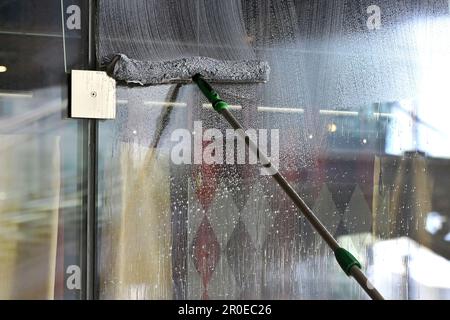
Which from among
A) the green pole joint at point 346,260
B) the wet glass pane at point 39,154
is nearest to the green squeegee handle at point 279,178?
the green pole joint at point 346,260

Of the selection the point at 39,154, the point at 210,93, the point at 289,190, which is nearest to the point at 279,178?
the point at 289,190

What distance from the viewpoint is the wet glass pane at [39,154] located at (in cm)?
126

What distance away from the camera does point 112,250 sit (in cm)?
133

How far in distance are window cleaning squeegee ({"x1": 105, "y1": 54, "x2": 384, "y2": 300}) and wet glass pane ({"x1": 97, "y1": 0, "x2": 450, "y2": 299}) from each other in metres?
0.02

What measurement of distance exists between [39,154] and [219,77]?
383mm

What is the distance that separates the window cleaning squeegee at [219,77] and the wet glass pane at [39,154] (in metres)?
0.09

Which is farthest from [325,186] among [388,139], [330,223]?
[388,139]

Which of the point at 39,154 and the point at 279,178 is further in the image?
the point at 279,178

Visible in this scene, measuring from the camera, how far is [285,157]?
4.80 ft

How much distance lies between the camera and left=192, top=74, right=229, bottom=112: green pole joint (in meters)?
1.38

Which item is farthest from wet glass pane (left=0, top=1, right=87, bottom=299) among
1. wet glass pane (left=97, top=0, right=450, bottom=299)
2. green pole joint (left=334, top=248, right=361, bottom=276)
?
green pole joint (left=334, top=248, right=361, bottom=276)

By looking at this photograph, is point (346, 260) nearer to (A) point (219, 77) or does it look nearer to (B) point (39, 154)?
(A) point (219, 77)

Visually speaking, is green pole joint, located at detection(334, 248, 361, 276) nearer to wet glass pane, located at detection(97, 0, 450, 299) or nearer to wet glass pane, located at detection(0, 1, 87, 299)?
wet glass pane, located at detection(97, 0, 450, 299)

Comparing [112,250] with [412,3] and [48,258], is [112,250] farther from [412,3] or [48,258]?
[412,3]
